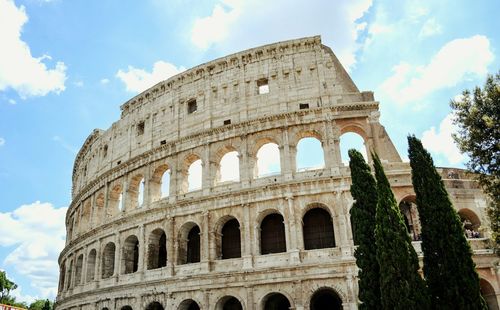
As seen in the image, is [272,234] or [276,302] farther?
[272,234]

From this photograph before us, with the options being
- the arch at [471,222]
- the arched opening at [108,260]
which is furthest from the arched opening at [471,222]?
the arched opening at [108,260]

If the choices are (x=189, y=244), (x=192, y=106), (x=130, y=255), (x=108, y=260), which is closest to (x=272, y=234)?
(x=189, y=244)

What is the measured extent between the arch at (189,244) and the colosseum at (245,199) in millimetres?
54

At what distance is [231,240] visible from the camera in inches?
773

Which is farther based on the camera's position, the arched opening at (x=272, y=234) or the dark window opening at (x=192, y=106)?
the dark window opening at (x=192, y=106)

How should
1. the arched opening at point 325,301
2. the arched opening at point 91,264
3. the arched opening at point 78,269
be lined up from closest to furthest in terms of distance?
1. the arched opening at point 325,301
2. the arched opening at point 91,264
3. the arched opening at point 78,269

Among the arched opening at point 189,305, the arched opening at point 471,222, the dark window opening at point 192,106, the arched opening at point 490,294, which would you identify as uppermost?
the dark window opening at point 192,106

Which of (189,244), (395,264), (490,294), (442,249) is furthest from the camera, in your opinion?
(189,244)

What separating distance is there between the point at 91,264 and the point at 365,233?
58.7 ft

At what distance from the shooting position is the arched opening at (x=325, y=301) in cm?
1773

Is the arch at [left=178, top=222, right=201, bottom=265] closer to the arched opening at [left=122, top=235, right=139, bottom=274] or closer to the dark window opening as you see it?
the arched opening at [left=122, top=235, right=139, bottom=274]

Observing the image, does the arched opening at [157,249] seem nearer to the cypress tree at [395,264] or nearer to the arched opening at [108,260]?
the arched opening at [108,260]

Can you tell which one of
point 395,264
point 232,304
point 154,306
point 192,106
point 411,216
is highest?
point 192,106

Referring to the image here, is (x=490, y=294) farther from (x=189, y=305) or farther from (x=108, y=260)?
(x=108, y=260)
